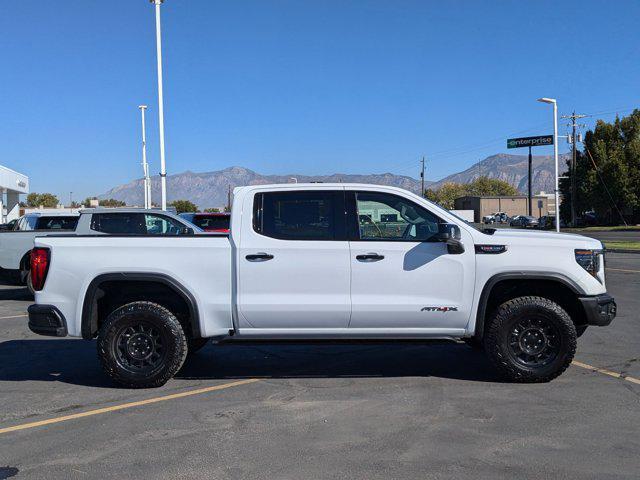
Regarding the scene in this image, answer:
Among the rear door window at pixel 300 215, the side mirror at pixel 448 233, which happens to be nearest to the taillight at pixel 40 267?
the rear door window at pixel 300 215

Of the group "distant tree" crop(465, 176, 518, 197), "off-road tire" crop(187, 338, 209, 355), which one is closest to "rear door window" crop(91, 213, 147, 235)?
"off-road tire" crop(187, 338, 209, 355)

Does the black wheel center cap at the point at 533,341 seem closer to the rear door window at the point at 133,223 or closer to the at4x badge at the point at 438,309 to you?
the at4x badge at the point at 438,309

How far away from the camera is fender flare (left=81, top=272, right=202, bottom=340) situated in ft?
20.0

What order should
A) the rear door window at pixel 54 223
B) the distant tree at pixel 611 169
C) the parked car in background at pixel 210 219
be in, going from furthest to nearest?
1. the distant tree at pixel 611 169
2. the parked car in background at pixel 210 219
3. the rear door window at pixel 54 223

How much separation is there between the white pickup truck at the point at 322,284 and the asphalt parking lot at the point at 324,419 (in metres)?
0.55

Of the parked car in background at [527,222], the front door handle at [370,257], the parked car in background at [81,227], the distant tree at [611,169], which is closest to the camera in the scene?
the front door handle at [370,257]

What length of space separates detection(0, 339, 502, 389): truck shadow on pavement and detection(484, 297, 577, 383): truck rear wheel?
1.20 feet

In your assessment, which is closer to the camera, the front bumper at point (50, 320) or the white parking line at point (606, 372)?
the front bumper at point (50, 320)

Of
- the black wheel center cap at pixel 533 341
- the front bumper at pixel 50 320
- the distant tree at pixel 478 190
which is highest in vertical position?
the distant tree at pixel 478 190

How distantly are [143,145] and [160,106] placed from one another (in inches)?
745

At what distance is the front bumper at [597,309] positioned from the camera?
20.1 ft

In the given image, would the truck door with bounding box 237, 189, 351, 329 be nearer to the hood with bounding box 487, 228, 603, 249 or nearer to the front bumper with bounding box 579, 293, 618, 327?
the hood with bounding box 487, 228, 603, 249

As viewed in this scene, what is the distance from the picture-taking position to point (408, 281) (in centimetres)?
609

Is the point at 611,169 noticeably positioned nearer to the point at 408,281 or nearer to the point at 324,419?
the point at 408,281
